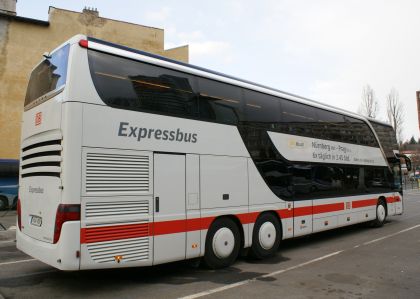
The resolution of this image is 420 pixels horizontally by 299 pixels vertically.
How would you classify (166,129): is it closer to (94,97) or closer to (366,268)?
(94,97)

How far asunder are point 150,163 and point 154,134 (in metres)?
0.52

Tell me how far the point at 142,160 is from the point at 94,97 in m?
1.32

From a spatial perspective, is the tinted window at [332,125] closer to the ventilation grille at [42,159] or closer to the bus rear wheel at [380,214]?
the bus rear wheel at [380,214]

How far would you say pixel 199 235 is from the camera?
7.54 meters

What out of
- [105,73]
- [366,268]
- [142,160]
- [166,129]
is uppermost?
[105,73]

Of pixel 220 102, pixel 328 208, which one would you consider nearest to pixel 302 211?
pixel 328 208

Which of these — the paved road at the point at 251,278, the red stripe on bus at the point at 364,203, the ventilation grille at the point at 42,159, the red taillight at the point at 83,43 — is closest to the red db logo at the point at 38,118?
the ventilation grille at the point at 42,159

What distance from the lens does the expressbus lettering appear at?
6.47 metres

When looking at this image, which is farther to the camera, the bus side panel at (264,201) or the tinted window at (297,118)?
the tinted window at (297,118)

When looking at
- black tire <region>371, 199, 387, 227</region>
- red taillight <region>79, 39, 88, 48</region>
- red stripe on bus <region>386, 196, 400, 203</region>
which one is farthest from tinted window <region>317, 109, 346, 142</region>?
red taillight <region>79, 39, 88, 48</region>

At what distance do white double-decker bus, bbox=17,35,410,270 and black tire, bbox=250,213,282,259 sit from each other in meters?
0.02

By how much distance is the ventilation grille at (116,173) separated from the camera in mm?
6031

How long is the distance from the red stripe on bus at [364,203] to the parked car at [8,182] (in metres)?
18.3

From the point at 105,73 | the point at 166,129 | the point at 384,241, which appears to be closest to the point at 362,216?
the point at 384,241
